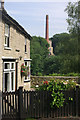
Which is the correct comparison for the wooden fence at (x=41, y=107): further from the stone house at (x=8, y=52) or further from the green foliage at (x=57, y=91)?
the stone house at (x=8, y=52)

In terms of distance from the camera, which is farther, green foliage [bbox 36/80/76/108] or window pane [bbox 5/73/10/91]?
window pane [bbox 5/73/10/91]

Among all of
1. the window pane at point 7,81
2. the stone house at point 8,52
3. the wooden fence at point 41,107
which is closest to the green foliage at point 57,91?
the wooden fence at point 41,107

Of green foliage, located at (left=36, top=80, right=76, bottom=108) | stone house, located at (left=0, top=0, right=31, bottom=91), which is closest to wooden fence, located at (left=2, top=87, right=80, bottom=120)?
green foliage, located at (left=36, top=80, right=76, bottom=108)

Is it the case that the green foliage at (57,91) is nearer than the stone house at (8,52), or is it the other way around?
the green foliage at (57,91)

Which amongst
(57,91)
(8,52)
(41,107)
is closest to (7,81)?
(8,52)

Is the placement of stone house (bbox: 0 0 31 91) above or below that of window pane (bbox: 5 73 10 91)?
above

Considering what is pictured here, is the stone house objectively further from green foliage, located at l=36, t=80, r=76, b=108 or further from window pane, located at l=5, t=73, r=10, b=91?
green foliage, located at l=36, t=80, r=76, b=108

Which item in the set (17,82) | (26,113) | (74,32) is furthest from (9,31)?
(74,32)

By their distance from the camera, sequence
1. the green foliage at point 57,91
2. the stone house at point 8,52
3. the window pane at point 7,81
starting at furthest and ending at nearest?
the window pane at point 7,81 < the stone house at point 8,52 < the green foliage at point 57,91

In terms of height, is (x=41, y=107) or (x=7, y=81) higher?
(x=7, y=81)

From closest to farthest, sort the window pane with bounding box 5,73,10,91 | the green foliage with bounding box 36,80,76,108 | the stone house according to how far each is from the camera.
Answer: the green foliage with bounding box 36,80,76,108, the stone house, the window pane with bounding box 5,73,10,91

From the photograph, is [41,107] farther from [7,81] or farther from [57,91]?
[7,81]

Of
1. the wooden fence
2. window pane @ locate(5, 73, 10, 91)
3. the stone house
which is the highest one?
the stone house

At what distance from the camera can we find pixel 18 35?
605 inches
